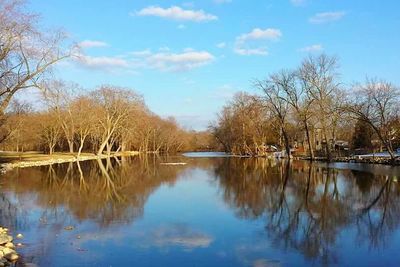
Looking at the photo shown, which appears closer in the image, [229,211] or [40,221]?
[40,221]

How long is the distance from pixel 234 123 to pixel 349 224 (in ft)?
198

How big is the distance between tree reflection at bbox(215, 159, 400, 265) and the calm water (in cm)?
3

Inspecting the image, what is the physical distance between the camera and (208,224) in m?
13.3

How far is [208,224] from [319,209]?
15.5 feet

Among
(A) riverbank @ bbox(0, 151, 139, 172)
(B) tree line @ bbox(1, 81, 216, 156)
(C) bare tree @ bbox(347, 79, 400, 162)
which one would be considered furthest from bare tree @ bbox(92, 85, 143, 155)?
(C) bare tree @ bbox(347, 79, 400, 162)

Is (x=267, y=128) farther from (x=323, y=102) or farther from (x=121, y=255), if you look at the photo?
(x=121, y=255)

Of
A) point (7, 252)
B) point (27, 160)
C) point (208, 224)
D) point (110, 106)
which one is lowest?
point (208, 224)

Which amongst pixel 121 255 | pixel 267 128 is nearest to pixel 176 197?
pixel 121 255

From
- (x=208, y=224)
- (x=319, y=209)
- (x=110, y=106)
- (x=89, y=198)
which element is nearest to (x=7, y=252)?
(x=208, y=224)

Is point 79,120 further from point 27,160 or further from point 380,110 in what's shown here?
point 380,110

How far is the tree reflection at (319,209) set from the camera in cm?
1091

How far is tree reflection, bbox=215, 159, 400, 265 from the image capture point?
10.9 meters

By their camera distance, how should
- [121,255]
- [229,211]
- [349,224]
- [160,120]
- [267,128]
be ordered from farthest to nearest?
[160,120] → [267,128] → [229,211] → [349,224] → [121,255]

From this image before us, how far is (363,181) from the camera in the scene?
24953 millimetres
